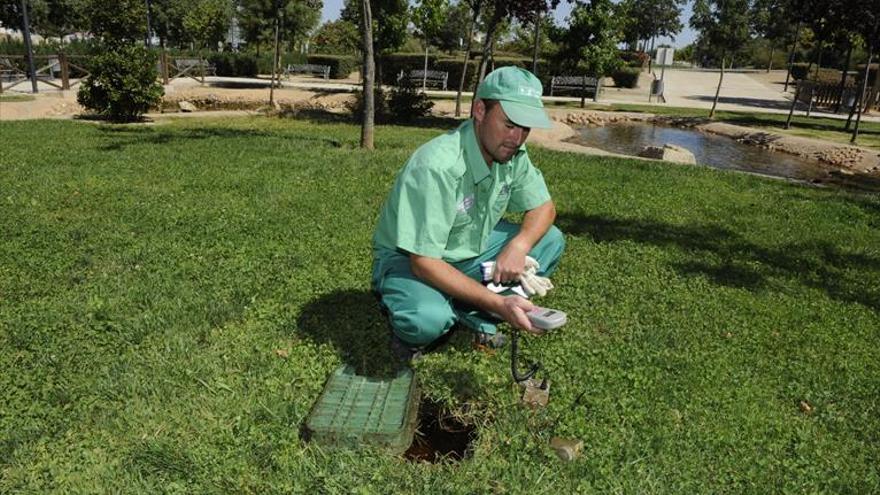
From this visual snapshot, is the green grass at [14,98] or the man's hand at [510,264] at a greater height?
the man's hand at [510,264]

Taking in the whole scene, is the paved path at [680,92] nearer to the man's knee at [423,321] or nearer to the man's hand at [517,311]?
the man's knee at [423,321]

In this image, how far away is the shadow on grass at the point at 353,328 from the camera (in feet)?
12.2

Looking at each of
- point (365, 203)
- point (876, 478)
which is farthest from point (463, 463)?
point (365, 203)

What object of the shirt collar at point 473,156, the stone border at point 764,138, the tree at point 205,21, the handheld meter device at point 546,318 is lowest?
the handheld meter device at point 546,318

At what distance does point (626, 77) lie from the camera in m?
42.2

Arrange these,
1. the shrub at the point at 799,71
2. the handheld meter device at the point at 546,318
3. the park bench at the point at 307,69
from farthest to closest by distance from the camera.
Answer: the shrub at the point at 799,71 → the park bench at the point at 307,69 → the handheld meter device at the point at 546,318

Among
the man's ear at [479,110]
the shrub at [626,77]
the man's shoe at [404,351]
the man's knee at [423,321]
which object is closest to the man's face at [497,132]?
the man's ear at [479,110]

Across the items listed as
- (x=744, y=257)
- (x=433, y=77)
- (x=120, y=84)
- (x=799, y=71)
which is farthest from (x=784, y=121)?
(x=799, y=71)

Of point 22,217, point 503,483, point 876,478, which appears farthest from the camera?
point 22,217

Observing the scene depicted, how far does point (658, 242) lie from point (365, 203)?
3266 millimetres

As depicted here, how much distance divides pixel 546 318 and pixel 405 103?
15926 mm

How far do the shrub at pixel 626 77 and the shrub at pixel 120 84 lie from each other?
33809 millimetres

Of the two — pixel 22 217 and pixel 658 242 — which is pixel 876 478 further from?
pixel 22 217

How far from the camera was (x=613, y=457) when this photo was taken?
116 inches
